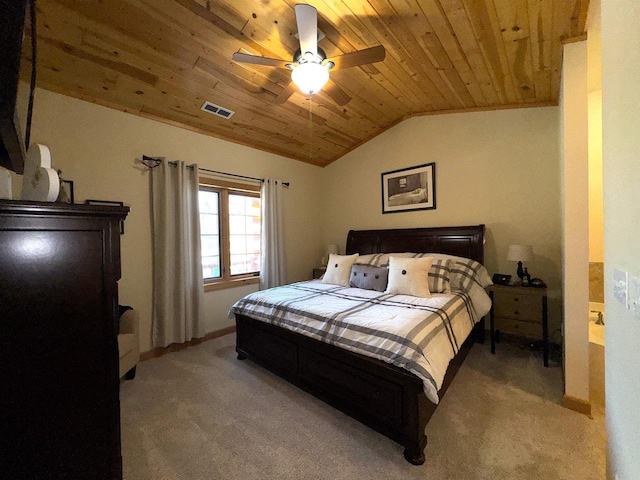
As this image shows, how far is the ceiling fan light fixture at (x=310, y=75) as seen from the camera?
188cm

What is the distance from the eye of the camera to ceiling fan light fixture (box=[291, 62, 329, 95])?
6.16ft

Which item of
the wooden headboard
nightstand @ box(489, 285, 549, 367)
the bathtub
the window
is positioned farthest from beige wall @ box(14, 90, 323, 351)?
the bathtub

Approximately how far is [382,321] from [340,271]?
1.47 meters

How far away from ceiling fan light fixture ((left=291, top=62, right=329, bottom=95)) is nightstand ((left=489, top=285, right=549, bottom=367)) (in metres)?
2.67

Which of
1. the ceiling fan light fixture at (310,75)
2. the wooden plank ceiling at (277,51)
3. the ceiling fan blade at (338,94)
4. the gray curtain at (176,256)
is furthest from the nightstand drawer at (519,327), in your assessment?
the gray curtain at (176,256)

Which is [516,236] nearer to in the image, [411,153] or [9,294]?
[411,153]

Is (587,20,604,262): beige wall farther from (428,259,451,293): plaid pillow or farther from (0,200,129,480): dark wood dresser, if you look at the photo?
(0,200,129,480): dark wood dresser

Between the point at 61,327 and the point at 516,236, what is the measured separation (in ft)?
12.6

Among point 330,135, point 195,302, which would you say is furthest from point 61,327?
point 330,135

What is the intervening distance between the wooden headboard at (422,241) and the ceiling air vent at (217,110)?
2.43m

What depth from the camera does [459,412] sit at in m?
1.94

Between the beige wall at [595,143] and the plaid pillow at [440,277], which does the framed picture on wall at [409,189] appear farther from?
the beige wall at [595,143]

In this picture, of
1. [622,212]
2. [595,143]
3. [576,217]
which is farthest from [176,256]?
[595,143]

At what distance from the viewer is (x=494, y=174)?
Result: 3.22 meters
